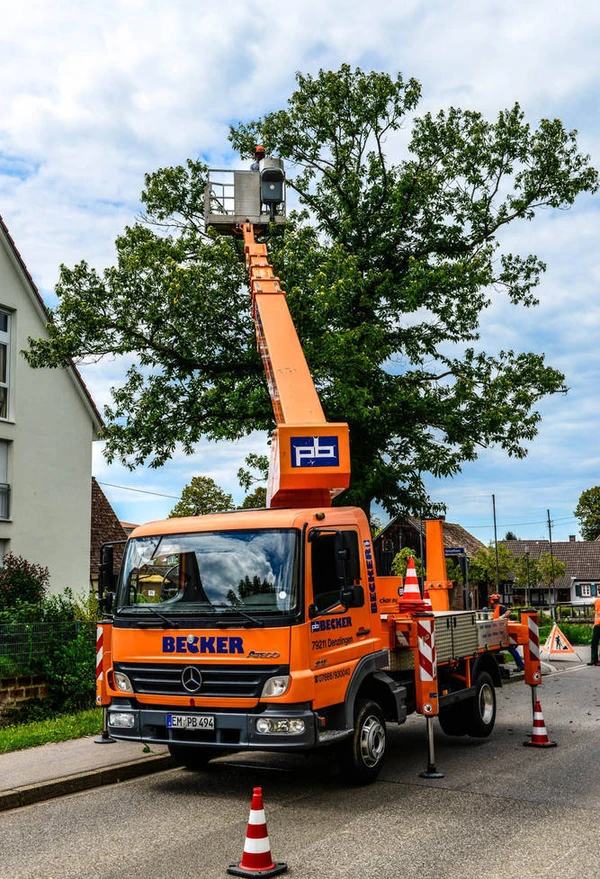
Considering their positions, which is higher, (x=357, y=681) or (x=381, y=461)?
(x=381, y=461)

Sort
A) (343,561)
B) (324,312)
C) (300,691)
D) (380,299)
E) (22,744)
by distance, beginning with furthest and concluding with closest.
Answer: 1. (380,299)
2. (324,312)
3. (22,744)
4. (343,561)
5. (300,691)

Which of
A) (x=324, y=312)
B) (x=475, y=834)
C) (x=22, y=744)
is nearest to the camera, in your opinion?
(x=475, y=834)

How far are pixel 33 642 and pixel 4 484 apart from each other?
12.7m

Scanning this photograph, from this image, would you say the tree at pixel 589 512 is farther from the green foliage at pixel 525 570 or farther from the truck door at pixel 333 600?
the truck door at pixel 333 600

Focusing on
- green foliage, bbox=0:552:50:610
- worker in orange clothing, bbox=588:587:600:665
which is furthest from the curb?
worker in orange clothing, bbox=588:587:600:665

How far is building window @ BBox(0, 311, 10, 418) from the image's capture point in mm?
24859

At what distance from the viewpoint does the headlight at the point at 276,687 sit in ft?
24.8

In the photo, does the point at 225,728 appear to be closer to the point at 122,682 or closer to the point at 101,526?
A: the point at 122,682

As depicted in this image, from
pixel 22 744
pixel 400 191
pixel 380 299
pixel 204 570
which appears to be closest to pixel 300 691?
pixel 204 570

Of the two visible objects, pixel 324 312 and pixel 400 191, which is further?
pixel 400 191

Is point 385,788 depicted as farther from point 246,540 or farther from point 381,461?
point 381,461

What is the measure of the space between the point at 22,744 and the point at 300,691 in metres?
4.45

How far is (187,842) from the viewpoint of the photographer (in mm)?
6625

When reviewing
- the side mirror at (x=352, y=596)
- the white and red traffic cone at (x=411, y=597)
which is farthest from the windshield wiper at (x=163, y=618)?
the white and red traffic cone at (x=411, y=597)
